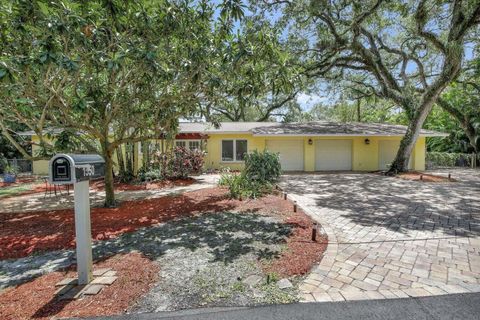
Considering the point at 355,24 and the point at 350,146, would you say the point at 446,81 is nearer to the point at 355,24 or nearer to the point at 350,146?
the point at 355,24

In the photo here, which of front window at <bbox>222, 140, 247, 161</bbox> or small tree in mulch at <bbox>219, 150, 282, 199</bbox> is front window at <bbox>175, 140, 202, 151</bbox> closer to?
front window at <bbox>222, 140, 247, 161</bbox>

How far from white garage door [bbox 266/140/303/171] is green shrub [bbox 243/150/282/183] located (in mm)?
6192

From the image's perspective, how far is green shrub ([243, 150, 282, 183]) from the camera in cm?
1027

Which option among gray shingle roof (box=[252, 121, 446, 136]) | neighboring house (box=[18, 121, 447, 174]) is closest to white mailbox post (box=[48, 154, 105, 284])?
gray shingle roof (box=[252, 121, 446, 136])

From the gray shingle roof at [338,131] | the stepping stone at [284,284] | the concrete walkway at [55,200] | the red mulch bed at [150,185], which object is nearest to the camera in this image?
the stepping stone at [284,284]

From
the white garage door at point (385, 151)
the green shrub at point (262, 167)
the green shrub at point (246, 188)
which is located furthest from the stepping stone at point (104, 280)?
the white garage door at point (385, 151)

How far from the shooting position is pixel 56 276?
143 inches

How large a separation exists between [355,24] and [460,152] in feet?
55.2

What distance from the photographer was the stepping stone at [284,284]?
336 centimetres

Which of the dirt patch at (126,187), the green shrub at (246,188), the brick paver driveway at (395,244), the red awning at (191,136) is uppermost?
the red awning at (191,136)

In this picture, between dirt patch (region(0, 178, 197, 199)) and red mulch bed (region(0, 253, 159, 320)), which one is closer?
red mulch bed (region(0, 253, 159, 320))

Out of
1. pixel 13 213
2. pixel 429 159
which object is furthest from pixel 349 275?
pixel 429 159

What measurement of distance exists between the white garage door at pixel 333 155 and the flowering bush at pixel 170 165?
810cm

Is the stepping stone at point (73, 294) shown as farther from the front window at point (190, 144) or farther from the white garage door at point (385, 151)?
the white garage door at point (385, 151)
